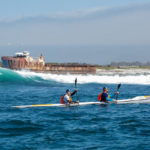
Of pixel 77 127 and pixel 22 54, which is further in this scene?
pixel 22 54

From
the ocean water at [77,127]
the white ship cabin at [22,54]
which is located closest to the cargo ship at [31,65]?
the white ship cabin at [22,54]

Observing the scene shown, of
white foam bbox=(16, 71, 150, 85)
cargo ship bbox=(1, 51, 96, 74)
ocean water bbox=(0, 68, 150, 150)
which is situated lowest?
ocean water bbox=(0, 68, 150, 150)

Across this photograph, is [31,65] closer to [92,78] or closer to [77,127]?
[92,78]

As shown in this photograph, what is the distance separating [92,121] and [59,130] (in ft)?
10.5

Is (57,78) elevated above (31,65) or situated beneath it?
situated beneath

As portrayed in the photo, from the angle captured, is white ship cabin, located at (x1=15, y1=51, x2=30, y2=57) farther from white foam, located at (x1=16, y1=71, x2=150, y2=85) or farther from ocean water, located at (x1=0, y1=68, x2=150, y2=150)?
ocean water, located at (x1=0, y1=68, x2=150, y2=150)

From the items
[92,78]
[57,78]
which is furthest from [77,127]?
[92,78]

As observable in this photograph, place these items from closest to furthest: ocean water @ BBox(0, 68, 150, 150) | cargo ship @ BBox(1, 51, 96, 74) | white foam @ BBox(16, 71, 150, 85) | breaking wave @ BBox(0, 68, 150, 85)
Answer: ocean water @ BBox(0, 68, 150, 150) → breaking wave @ BBox(0, 68, 150, 85) → white foam @ BBox(16, 71, 150, 85) → cargo ship @ BBox(1, 51, 96, 74)

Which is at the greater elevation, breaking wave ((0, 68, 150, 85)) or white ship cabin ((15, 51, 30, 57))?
white ship cabin ((15, 51, 30, 57))

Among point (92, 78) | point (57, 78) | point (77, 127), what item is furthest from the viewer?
point (92, 78)

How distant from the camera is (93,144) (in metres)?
15.6

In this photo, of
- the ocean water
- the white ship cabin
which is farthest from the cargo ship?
the ocean water

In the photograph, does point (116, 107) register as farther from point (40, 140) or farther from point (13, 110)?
point (40, 140)

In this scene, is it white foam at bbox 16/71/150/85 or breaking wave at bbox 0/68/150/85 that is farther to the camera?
white foam at bbox 16/71/150/85
